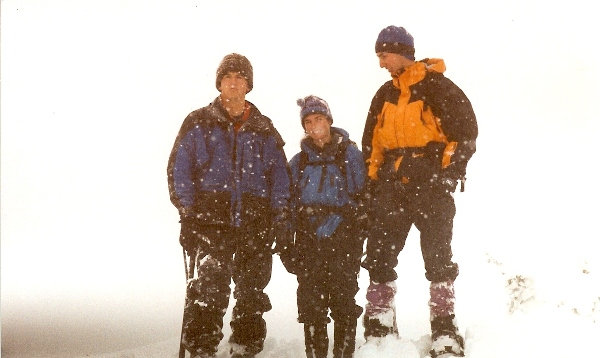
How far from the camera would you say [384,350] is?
4.77m

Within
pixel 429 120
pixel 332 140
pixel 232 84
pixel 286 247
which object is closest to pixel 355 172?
→ pixel 332 140

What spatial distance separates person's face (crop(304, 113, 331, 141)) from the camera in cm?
516

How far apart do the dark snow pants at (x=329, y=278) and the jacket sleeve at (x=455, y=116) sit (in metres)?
1.09

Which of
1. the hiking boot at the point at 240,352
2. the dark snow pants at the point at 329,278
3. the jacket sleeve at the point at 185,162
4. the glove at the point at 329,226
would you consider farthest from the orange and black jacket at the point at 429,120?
the hiking boot at the point at 240,352

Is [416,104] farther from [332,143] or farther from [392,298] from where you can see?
[392,298]

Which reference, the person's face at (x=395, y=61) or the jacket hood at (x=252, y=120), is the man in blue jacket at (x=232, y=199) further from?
the person's face at (x=395, y=61)

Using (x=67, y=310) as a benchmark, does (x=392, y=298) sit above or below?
below

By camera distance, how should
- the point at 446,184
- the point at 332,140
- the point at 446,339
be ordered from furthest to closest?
the point at 332,140
the point at 446,184
the point at 446,339

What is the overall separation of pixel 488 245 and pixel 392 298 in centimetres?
210

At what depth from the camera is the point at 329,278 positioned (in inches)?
193

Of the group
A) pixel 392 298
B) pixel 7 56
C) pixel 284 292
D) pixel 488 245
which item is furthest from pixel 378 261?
pixel 7 56

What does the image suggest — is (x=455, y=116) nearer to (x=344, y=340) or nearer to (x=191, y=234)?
(x=344, y=340)

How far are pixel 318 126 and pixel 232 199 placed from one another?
0.98 m

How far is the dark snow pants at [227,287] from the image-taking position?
473cm
